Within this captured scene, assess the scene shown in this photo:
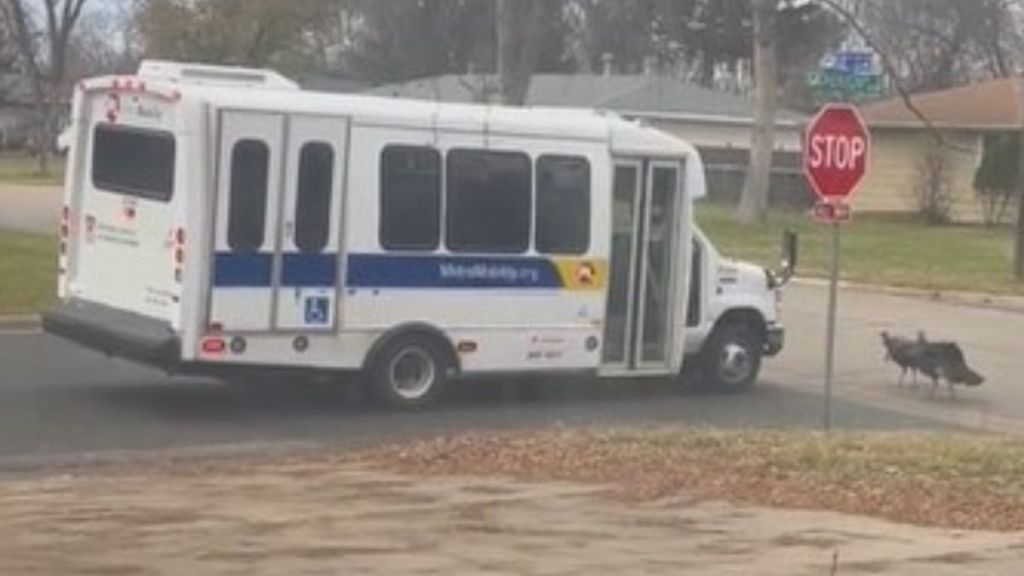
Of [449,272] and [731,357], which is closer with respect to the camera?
[449,272]

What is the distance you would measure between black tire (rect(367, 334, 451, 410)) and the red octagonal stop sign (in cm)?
354

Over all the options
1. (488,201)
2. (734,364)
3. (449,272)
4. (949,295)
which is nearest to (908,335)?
(734,364)

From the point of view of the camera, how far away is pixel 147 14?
8456cm

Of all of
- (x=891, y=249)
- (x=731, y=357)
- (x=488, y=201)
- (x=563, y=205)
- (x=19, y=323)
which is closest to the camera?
(x=488, y=201)

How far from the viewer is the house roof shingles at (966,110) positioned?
58.3m

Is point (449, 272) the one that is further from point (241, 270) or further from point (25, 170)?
point (25, 170)

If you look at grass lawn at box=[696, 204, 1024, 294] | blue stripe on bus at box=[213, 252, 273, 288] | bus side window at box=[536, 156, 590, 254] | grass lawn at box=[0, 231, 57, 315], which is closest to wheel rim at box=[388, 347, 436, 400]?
bus side window at box=[536, 156, 590, 254]

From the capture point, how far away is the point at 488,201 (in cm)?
1582

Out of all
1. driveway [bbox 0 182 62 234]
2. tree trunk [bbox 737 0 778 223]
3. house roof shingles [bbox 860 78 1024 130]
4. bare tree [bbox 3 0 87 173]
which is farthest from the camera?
bare tree [bbox 3 0 87 173]

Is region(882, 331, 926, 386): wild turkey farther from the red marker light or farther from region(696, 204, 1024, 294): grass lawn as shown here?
region(696, 204, 1024, 294): grass lawn

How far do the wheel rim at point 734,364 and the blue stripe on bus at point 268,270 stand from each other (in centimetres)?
459

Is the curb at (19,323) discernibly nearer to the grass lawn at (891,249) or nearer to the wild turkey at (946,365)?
the wild turkey at (946,365)

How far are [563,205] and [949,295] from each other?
648 inches

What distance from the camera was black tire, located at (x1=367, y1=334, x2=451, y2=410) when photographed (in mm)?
15336
